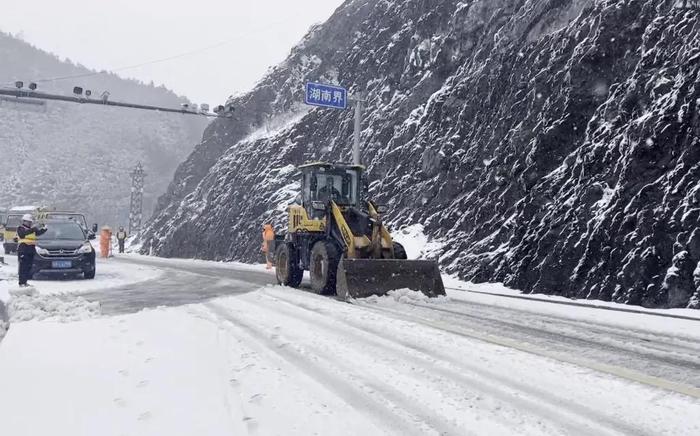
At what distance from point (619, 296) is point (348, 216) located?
5661mm

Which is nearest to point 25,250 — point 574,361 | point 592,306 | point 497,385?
point 497,385

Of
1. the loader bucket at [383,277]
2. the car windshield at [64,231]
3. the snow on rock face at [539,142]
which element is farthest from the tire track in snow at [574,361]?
the car windshield at [64,231]

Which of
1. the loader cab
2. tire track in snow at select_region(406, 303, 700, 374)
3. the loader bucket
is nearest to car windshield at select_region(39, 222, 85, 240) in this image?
the loader cab

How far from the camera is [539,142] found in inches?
592

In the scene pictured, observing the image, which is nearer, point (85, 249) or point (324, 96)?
point (85, 249)

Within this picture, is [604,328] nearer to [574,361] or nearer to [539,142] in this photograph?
[574,361]

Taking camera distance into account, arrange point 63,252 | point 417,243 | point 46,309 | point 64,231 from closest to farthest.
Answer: point 46,309 < point 63,252 < point 64,231 < point 417,243

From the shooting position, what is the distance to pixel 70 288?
1177cm

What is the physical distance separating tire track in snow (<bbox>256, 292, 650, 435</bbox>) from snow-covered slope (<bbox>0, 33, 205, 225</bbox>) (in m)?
90.9

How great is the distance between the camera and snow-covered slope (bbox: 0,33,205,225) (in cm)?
9425

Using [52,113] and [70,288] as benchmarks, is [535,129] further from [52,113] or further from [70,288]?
[52,113]

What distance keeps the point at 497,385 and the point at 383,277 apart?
5615mm

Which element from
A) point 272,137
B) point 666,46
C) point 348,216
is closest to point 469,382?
point 348,216

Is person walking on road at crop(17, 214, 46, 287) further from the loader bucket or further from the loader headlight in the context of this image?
the loader bucket
